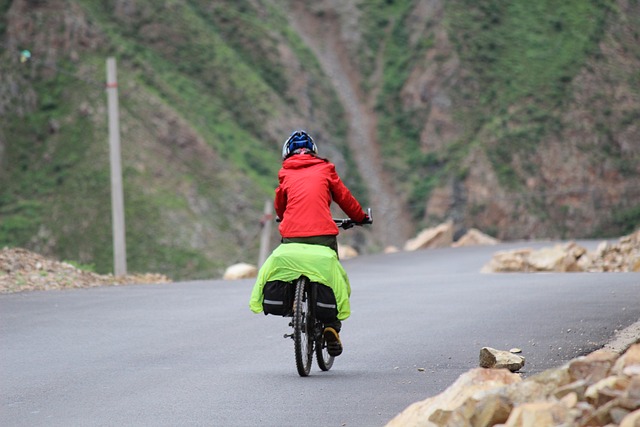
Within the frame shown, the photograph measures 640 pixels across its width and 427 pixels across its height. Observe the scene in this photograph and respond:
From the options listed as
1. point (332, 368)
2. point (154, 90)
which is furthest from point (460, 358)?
point (154, 90)

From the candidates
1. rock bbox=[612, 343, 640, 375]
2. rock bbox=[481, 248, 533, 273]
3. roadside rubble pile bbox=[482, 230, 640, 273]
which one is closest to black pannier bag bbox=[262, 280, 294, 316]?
rock bbox=[612, 343, 640, 375]

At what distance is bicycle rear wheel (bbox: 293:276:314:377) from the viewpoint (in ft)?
32.0

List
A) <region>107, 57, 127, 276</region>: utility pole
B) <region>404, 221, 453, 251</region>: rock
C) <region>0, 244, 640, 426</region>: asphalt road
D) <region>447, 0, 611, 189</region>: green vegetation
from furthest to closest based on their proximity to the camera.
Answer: <region>447, 0, 611, 189</region>: green vegetation, <region>404, 221, 453, 251</region>: rock, <region>107, 57, 127, 276</region>: utility pole, <region>0, 244, 640, 426</region>: asphalt road

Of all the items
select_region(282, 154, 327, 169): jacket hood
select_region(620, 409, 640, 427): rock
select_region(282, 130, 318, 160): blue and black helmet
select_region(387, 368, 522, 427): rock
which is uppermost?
select_region(282, 130, 318, 160): blue and black helmet

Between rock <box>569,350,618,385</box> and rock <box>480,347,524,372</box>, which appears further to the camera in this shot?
rock <box>480,347,524,372</box>

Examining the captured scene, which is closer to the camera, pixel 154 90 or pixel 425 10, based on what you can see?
pixel 154 90

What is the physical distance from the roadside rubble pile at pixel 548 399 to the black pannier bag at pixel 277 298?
10.6ft

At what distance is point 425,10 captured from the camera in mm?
75812

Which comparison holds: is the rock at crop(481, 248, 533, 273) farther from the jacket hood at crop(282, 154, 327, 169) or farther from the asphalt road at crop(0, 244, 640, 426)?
the jacket hood at crop(282, 154, 327, 169)

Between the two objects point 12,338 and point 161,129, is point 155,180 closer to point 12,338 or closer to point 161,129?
point 161,129

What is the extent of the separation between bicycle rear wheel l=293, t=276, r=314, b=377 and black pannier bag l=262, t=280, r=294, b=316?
0.13m

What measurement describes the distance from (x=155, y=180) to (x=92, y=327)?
34.1 metres

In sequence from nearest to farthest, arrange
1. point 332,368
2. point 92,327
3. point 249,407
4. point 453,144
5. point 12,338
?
point 249,407, point 332,368, point 12,338, point 92,327, point 453,144

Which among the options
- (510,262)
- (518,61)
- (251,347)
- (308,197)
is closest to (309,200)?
(308,197)
